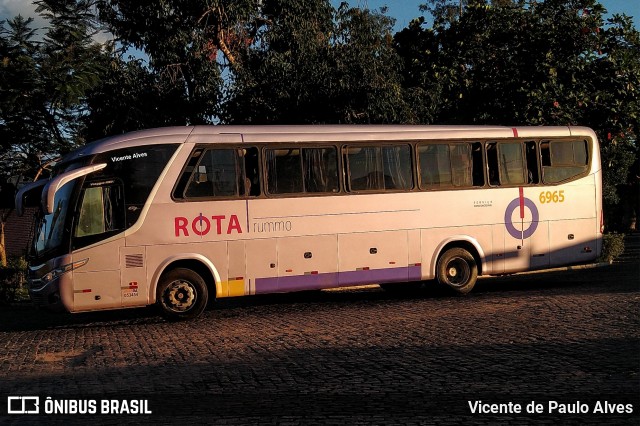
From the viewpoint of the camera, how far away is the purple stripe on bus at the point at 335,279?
16234 millimetres

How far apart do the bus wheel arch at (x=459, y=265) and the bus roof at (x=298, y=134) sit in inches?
94.2

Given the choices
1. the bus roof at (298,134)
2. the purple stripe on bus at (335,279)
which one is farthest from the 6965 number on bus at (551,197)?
the purple stripe on bus at (335,279)

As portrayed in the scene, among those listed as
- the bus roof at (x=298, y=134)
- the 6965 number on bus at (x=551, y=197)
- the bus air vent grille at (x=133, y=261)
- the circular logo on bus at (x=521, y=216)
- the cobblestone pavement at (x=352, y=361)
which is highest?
the bus roof at (x=298, y=134)

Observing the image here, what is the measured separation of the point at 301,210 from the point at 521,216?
5285 mm

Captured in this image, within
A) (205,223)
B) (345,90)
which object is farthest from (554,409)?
(345,90)

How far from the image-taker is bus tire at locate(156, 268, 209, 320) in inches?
610

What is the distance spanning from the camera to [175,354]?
11.6 meters

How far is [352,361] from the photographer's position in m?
10.4

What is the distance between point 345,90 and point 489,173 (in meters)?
5.72

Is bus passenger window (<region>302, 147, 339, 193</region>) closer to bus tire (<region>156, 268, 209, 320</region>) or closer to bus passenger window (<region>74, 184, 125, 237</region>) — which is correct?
bus tire (<region>156, 268, 209, 320</region>)

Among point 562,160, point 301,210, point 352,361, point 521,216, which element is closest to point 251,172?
point 301,210

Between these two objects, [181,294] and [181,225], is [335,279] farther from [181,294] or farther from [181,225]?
[181,225]

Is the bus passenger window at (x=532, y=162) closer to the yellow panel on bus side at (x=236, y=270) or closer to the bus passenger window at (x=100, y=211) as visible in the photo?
the yellow panel on bus side at (x=236, y=270)

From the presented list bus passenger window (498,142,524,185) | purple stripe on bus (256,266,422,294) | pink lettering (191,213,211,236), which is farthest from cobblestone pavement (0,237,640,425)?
bus passenger window (498,142,524,185)
